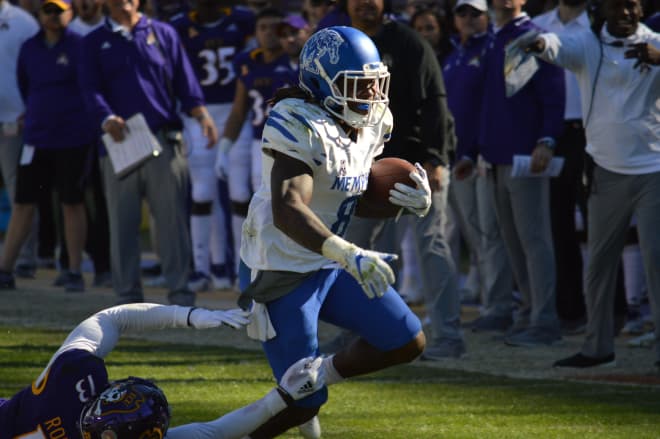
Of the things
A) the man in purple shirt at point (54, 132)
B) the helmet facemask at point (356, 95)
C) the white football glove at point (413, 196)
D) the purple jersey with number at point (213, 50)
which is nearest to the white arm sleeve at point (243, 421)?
the white football glove at point (413, 196)

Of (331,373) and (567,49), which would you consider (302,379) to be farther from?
(567,49)

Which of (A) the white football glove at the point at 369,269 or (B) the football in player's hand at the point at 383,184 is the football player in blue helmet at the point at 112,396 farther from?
(B) the football in player's hand at the point at 383,184

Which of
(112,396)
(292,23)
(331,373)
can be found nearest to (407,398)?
(331,373)

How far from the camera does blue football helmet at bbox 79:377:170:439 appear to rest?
13.3ft

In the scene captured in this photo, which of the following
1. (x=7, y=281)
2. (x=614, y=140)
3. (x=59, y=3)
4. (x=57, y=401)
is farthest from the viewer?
(x=7, y=281)

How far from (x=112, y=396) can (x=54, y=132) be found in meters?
6.31

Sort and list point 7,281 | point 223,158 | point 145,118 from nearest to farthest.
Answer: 1. point 145,118
2. point 223,158
3. point 7,281

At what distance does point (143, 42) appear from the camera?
8883 mm

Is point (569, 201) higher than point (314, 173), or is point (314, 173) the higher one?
point (314, 173)

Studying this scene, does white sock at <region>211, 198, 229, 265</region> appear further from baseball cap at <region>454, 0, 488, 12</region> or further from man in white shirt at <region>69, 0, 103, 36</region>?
baseball cap at <region>454, 0, 488, 12</region>

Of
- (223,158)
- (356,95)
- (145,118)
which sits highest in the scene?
(356,95)

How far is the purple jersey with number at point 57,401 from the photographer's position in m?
4.18

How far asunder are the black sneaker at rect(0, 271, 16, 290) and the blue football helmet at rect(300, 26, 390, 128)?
5.70m

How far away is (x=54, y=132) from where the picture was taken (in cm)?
1015
